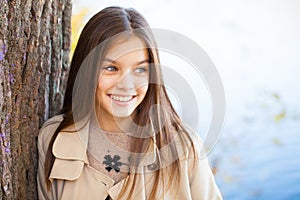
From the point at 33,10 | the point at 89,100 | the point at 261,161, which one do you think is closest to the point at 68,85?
the point at 89,100

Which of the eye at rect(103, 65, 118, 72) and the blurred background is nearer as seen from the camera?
the eye at rect(103, 65, 118, 72)

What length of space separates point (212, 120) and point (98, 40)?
336 mm

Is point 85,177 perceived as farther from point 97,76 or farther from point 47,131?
point 97,76

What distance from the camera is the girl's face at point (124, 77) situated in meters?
1.31

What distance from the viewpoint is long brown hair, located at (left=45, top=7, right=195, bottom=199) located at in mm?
1333

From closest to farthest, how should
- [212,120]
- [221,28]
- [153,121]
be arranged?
[212,120], [153,121], [221,28]

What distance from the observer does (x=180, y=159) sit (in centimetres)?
140

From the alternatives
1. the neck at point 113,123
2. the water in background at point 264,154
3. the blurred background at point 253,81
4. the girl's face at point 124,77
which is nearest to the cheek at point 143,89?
the girl's face at point 124,77

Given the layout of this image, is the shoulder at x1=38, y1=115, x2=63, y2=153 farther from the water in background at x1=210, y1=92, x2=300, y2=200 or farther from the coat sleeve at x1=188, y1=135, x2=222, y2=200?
the water in background at x1=210, y1=92, x2=300, y2=200

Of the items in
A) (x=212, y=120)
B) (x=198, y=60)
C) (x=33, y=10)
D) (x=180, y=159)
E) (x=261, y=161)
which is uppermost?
(x=33, y=10)

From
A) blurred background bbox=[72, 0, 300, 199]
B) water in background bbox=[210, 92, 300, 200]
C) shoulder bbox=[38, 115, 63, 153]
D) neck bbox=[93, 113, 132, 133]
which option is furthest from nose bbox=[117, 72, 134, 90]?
water in background bbox=[210, 92, 300, 200]

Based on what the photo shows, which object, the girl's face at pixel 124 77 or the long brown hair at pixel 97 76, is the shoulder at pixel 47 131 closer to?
the long brown hair at pixel 97 76

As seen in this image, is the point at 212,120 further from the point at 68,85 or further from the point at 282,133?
the point at 282,133

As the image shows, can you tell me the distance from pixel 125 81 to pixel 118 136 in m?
0.19
